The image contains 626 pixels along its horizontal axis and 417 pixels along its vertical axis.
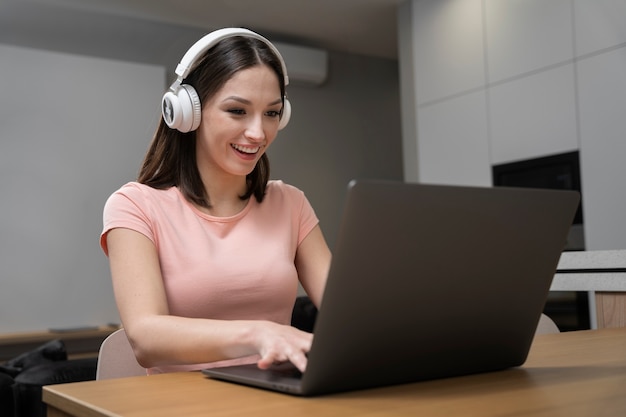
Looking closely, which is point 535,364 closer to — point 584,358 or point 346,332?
point 584,358

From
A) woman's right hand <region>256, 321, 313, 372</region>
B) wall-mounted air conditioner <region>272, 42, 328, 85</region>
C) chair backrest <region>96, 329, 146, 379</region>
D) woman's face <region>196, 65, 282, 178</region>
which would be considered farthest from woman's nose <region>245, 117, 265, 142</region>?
wall-mounted air conditioner <region>272, 42, 328, 85</region>

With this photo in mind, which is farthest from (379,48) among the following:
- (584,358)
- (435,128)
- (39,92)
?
(584,358)

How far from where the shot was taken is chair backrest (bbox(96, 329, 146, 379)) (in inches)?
52.9

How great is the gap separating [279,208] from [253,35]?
15.3 inches

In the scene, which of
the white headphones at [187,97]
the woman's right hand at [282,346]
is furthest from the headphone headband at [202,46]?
the woman's right hand at [282,346]

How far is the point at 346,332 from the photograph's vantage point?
0.78 meters

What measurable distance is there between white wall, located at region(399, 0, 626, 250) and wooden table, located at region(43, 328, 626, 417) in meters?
3.35

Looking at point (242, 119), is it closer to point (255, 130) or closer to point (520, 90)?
point (255, 130)

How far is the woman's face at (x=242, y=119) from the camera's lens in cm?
150

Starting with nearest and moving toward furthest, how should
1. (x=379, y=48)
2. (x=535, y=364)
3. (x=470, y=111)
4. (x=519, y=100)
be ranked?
(x=535, y=364), (x=519, y=100), (x=470, y=111), (x=379, y=48)

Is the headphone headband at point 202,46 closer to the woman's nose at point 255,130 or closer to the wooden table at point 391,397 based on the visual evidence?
the woman's nose at point 255,130

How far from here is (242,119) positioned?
150 centimetres

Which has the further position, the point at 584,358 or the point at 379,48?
the point at 379,48

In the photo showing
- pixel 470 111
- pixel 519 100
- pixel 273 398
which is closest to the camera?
pixel 273 398
